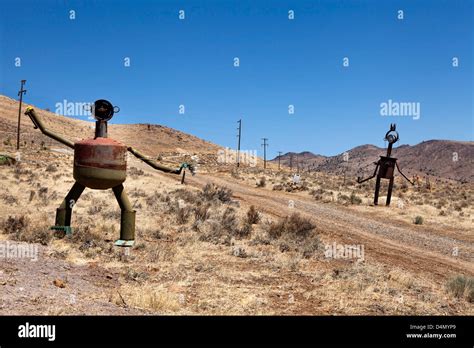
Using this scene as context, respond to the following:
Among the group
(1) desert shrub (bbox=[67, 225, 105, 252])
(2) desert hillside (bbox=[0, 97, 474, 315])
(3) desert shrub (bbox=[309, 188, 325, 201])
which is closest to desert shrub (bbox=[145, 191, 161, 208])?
(2) desert hillside (bbox=[0, 97, 474, 315])

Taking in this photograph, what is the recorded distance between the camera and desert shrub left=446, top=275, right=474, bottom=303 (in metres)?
7.85

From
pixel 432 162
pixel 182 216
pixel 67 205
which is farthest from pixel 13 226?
pixel 432 162

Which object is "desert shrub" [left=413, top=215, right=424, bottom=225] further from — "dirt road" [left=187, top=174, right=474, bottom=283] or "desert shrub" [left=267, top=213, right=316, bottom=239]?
"desert shrub" [left=267, top=213, right=316, bottom=239]

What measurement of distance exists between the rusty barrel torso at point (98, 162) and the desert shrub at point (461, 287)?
6756 mm

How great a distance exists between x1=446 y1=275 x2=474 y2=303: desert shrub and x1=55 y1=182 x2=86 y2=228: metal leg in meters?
7.59

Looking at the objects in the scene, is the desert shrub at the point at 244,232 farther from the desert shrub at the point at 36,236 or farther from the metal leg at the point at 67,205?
the desert shrub at the point at 36,236

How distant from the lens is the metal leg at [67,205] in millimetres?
9148
